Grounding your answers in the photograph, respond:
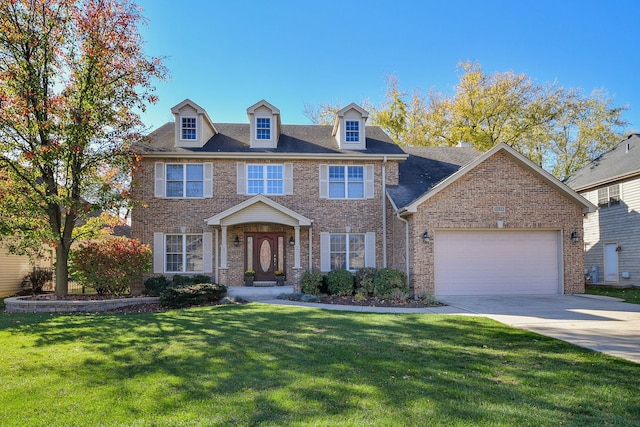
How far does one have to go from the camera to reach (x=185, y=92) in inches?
661

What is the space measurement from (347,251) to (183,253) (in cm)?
643

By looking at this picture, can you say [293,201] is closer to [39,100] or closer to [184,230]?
[184,230]

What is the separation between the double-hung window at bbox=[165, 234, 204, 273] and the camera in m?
15.8

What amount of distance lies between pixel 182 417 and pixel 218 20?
12.5 meters

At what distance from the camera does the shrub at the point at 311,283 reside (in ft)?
46.8

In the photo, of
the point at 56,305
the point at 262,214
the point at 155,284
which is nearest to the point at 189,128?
the point at 262,214

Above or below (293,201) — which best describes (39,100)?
above

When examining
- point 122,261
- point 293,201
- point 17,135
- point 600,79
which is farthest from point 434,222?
point 600,79

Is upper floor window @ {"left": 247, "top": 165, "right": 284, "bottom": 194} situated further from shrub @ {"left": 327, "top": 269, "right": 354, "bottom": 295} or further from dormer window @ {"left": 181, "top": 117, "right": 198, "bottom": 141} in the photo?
shrub @ {"left": 327, "top": 269, "right": 354, "bottom": 295}

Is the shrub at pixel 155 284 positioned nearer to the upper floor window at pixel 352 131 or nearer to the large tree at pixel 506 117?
the upper floor window at pixel 352 131

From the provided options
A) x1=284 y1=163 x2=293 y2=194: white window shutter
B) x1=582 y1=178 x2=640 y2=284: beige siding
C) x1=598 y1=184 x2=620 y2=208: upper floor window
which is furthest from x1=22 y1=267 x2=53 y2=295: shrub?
x1=598 y1=184 x2=620 y2=208: upper floor window

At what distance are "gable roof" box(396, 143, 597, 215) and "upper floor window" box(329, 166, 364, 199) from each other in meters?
2.83

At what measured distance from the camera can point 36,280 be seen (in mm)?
17250

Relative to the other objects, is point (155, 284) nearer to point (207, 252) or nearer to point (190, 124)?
point (207, 252)
